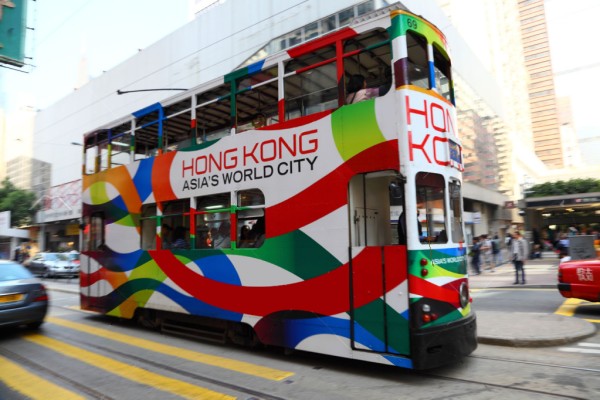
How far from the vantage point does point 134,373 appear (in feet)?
17.8

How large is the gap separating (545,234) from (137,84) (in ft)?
132

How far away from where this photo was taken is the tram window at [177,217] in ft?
23.7

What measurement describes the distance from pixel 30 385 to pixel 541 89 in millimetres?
150834

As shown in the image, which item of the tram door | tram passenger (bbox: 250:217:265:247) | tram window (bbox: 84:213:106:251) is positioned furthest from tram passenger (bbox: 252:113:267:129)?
tram window (bbox: 84:213:106:251)

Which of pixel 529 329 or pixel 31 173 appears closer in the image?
pixel 529 329

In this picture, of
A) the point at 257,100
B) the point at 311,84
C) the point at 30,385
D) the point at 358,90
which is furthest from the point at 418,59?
the point at 30,385

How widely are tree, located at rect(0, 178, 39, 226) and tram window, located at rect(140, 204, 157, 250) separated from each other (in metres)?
40.5

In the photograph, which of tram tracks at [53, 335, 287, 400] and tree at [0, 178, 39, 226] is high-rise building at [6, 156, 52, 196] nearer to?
tree at [0, 178, 39, 226]

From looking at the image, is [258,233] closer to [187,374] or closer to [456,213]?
[187,374]

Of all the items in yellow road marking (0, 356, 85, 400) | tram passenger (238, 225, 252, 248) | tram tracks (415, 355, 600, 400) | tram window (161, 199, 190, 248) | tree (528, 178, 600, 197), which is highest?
tree (528, 178, 600, 197)

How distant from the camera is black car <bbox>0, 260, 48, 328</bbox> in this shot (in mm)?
7246

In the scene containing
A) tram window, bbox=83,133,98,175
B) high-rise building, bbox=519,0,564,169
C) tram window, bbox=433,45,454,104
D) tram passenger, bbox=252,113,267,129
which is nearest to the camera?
tram window, bbox=433,45,454,104

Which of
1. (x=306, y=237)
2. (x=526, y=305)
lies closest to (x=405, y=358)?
(x=306, y=237)

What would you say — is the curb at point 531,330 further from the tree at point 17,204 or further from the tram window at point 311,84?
the tree at point 17,204
